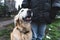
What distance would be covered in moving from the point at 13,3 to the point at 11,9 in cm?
63

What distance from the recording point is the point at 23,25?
430cm

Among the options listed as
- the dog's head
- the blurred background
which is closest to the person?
the dog's head

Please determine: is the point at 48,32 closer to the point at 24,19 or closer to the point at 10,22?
the point at 10,22

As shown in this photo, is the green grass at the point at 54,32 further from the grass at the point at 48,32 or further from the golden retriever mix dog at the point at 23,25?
the golden retriever mix dog at the point at 23,25

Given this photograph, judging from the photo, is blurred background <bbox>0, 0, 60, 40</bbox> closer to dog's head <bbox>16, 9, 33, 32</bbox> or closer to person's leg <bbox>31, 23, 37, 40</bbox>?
person's leg <bbox>31, 23, 37, 40</bbox>

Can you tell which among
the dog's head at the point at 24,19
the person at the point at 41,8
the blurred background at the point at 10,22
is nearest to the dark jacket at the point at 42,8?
the person at the point at 41,8

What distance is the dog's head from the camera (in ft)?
13.8

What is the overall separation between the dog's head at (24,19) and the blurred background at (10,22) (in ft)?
7.52

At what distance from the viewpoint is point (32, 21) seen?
4.48 m

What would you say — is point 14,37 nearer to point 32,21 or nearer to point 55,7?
point 32,21

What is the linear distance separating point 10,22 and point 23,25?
4099 mm

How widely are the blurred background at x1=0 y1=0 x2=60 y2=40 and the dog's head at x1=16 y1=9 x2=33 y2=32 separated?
229 centimetres

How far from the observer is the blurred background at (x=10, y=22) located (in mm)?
6914

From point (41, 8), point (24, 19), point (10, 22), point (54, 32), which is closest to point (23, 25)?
point (24, 19)
